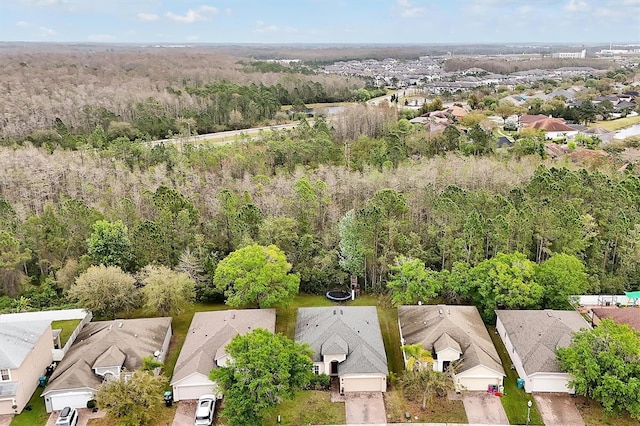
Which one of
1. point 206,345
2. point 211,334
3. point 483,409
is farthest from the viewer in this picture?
point 211,334

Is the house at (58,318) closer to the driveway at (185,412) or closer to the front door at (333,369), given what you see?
the driveway at (185,412)

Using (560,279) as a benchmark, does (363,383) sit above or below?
below

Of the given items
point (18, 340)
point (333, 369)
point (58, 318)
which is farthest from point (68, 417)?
point (333, 369)

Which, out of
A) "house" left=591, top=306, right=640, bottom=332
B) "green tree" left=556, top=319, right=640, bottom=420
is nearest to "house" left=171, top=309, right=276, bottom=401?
"green tree" left=556, top=319, right=640, bottom=420

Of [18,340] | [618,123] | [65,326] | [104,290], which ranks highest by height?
[618,123]

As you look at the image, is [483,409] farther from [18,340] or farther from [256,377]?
[18,340]

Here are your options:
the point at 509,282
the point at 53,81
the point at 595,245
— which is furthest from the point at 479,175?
the point at 53,81

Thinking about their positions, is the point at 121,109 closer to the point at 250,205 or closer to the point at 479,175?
the point at 250,205
